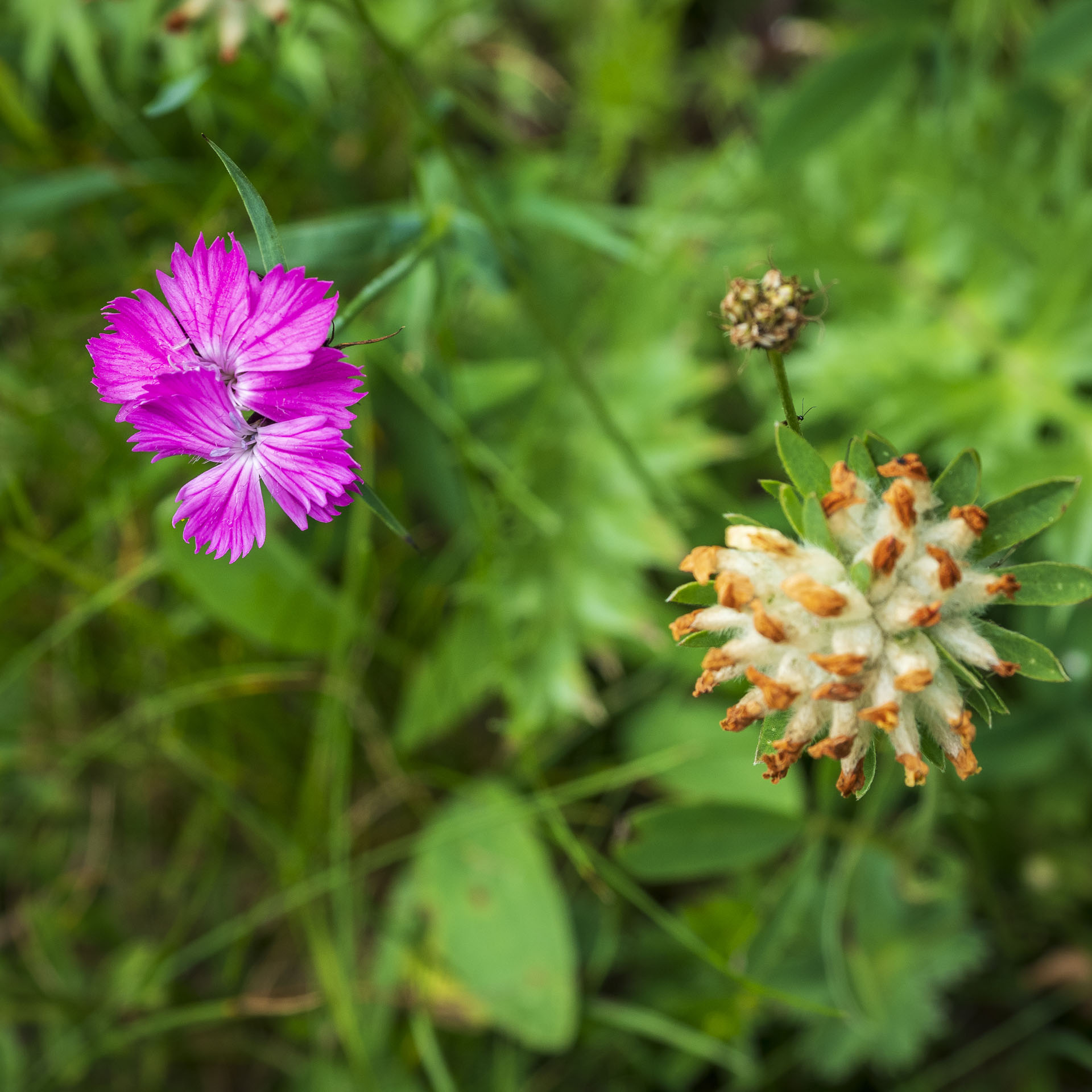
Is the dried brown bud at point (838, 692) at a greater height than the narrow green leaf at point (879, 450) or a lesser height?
lesser

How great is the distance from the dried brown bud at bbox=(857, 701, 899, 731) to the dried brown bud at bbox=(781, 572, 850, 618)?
12 centimetres

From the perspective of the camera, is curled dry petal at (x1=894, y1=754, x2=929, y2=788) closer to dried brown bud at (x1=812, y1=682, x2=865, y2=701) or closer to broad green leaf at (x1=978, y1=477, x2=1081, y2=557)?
dried brown bud at (x1=812, y1=682, x2=865, y2=701)

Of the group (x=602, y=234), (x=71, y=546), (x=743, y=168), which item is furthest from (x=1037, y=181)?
(x=71, y=546)

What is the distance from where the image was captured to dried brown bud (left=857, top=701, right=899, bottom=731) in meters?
1.15

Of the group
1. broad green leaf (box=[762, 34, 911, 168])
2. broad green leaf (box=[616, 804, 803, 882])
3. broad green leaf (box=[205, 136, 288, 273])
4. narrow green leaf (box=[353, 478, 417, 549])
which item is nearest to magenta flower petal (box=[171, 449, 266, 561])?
narrow green leaf (box=[353, 478, 417, 549])

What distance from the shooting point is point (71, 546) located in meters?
2.78

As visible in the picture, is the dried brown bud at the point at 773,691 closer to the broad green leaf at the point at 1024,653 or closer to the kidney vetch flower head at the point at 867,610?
the kidney vetch flower head at the point at 867,610

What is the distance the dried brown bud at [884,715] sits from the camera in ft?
3.76

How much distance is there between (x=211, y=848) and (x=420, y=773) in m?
0.76

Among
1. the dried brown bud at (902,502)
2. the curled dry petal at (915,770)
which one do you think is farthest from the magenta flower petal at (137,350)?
the curled dry petal at (915,770)

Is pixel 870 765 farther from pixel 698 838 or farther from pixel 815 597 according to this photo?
pixel 698 838

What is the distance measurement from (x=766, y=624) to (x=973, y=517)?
284 millimetres

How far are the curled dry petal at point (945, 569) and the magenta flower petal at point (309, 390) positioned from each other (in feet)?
2.30

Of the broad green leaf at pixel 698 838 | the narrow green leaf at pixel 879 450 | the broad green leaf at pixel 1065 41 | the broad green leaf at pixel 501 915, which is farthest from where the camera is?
the broad green leaf at pixel 501 915
